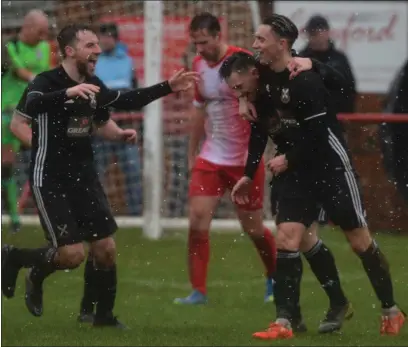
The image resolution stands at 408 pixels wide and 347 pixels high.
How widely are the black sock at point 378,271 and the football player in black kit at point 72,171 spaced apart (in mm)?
1556

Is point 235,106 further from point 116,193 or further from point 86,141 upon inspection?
point 116,193

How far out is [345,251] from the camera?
530 inches

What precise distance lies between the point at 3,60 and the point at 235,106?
11.4 ft

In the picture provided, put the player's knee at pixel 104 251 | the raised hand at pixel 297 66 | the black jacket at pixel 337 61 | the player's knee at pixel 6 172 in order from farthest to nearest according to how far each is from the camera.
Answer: the player's knee at pixel 6 172
the black jacket at pixel 337 61
the player's knee at pixel 104 251
the raised hand at pixel 297 66

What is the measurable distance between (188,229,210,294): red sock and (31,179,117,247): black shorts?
1.43 metres

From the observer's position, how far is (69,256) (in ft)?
30.2

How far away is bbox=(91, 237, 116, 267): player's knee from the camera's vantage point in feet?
30.7

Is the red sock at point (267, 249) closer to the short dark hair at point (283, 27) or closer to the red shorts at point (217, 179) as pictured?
the red shorts at point (217, 179)

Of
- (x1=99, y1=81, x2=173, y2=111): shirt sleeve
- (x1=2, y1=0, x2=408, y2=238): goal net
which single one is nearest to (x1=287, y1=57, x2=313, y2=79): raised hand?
(x1=99, y1=81, x2=173, y2=111): shirt sleeve

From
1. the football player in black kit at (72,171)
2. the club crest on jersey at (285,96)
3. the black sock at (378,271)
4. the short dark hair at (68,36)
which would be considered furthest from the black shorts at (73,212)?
the black sock at (378,271)

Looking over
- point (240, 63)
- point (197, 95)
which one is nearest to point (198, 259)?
point (197, 95)

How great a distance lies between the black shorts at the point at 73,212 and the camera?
9.20 m

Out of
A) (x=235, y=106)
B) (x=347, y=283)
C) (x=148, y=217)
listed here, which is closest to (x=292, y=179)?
(x=235, y=106)

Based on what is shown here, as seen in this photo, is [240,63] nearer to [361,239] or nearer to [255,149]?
[255,149]
